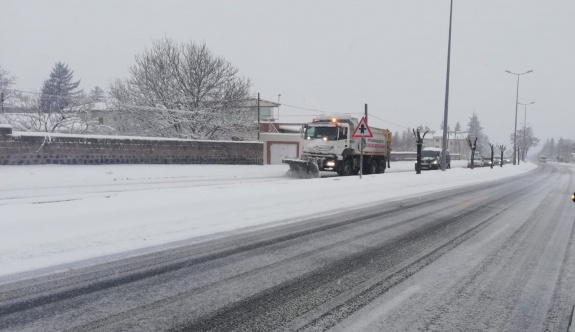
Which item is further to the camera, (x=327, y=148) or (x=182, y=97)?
(x=182, y=97)

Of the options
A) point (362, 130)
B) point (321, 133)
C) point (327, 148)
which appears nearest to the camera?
point (362, 130)

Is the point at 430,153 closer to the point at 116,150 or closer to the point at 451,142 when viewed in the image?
the point at 116,150

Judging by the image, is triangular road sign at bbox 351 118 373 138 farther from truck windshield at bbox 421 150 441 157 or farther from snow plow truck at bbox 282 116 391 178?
truck windshield at bbox 421 150 441 157

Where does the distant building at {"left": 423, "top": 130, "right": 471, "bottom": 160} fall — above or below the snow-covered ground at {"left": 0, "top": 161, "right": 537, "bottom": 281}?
above

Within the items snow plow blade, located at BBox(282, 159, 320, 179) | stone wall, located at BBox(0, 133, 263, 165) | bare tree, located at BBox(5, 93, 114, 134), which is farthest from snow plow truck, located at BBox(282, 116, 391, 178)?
bare tree, located at BBox(5, 93, 114, 134)

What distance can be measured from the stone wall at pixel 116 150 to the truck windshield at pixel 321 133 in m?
6.54

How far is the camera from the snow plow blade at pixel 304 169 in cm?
1970

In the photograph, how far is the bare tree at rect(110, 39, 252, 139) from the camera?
91.4 feet

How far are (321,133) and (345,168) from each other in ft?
7.92

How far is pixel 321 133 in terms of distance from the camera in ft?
68.7

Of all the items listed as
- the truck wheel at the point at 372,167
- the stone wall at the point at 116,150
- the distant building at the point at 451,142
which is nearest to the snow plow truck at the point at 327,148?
the truck wheel at the point at 372,167

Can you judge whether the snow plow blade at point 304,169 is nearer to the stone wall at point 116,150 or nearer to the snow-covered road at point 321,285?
the stone wall at point 116,150

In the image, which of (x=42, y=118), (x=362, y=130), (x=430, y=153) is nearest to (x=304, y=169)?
(x=362, y=130)

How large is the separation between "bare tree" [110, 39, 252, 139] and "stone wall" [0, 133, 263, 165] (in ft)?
12.4
